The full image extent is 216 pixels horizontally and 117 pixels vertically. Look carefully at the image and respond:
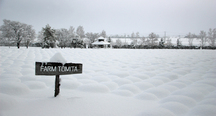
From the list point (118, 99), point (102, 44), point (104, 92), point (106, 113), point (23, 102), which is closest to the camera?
point (106, 113)

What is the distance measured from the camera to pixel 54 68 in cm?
186

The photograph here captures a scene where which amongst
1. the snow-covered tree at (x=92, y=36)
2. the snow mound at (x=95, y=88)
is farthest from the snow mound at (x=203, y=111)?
the snow-covered tree at (x=92, y=36)

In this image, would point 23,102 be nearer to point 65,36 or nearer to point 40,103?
point 40,103

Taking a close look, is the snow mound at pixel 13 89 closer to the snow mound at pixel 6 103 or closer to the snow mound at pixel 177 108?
the snow mound at pixel 6 103

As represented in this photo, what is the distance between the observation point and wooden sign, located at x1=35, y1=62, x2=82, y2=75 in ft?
5.91

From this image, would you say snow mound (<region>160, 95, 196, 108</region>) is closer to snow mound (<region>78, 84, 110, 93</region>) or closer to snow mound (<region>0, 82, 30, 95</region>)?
snow mound (<region>78, 84, 110, 93</region>)

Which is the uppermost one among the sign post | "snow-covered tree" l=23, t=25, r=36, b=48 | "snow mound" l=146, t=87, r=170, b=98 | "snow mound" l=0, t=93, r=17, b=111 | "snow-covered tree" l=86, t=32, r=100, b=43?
"snow-covered tree" l=86, t=32, r=100, b=43

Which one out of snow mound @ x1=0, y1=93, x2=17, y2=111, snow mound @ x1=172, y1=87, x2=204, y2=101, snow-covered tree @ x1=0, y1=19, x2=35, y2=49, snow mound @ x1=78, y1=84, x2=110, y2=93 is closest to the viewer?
snow mound @ x1=0, y1=93, x2=17, y2=111

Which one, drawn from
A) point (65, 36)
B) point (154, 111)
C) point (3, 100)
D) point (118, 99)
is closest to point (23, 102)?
point (3, 100)

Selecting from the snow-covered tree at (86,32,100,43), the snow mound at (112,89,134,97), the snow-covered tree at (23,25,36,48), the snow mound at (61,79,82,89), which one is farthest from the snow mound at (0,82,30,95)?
the snow-covered tree at (86,32,100,43)

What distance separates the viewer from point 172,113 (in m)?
1.72

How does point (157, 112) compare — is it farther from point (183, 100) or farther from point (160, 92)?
point (160, 92)

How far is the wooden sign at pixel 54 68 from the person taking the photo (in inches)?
71.0

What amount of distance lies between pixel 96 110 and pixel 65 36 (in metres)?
34.7
